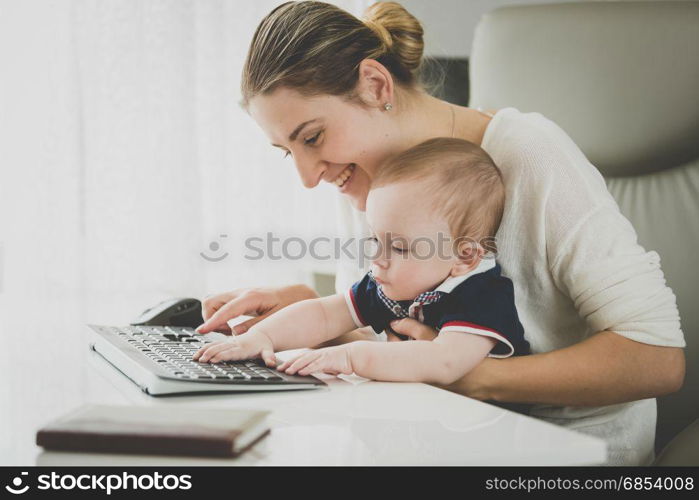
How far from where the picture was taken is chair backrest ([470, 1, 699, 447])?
1286 millimetres

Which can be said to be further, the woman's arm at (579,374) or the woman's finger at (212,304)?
the woman's finger at (212,304)

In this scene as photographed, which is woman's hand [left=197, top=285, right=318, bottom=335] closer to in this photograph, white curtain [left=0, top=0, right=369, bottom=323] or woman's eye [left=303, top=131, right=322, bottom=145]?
woman's eye [left=303, top=131, right=322, bottom=145]

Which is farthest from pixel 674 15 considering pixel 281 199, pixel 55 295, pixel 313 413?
pixel 55 295

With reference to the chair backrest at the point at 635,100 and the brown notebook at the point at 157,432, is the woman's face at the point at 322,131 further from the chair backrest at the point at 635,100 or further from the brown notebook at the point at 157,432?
the brown notebook at the point at 157,432

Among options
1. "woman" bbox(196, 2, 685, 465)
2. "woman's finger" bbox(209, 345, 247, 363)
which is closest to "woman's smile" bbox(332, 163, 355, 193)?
"woman" bbox(196, 2, 685, 465)

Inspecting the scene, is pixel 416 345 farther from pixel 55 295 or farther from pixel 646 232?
pixel 55 295

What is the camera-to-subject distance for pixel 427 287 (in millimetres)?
1016

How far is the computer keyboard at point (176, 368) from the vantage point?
772 mm

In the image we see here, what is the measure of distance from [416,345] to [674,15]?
2.76 ft

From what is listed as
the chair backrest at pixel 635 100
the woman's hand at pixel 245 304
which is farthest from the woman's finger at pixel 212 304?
the chair backrest at pixel 635 100

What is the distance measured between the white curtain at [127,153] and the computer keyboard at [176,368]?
3.58 feet

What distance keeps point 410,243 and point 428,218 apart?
1.7 inches
